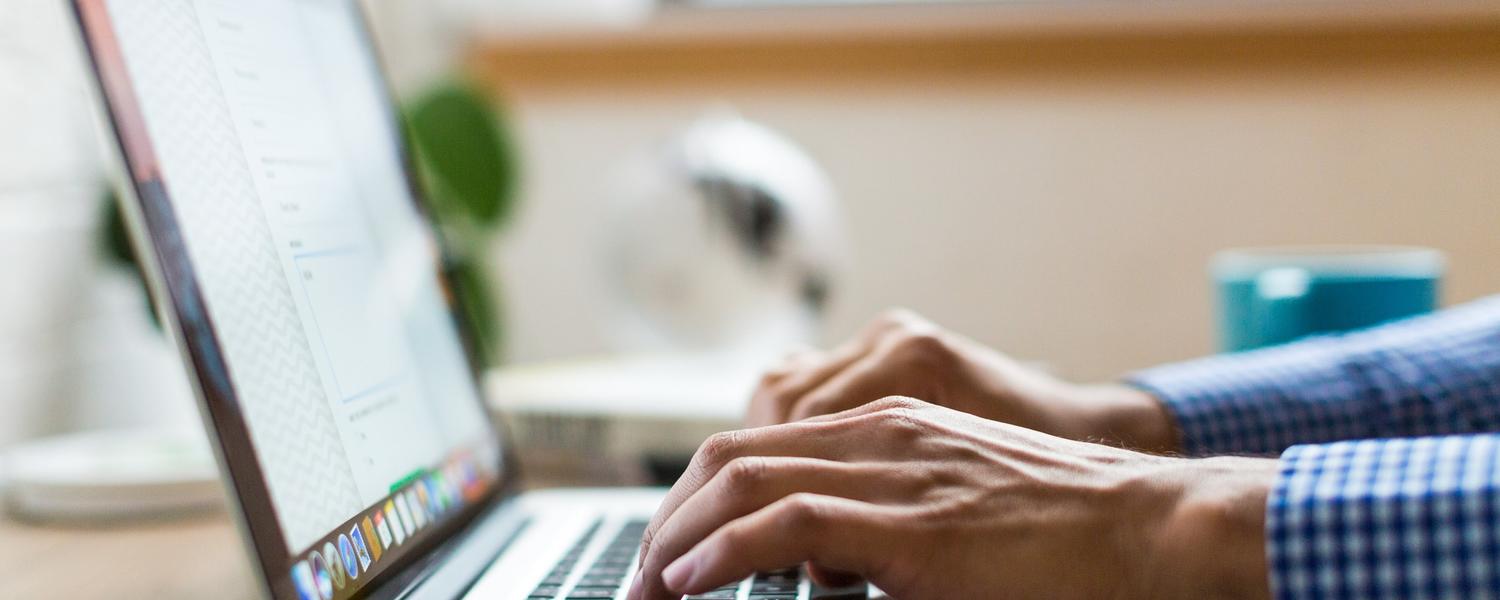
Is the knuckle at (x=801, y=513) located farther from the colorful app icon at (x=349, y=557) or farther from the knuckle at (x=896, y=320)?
the knuckle at (x=896, y=320)

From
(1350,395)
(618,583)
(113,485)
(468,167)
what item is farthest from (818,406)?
(468,167)

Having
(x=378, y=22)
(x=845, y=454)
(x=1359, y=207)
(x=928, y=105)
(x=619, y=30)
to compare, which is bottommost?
(x=1359, y=207)

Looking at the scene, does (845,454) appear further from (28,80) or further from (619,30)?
(619,30)

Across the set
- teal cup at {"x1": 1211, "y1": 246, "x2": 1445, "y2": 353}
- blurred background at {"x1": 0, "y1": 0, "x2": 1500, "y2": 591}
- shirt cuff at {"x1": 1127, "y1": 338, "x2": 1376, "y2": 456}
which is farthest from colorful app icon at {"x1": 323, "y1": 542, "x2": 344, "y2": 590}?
blurred background at {"x1": 0, "y1": 0, "x2": 1500, "y2": 591}

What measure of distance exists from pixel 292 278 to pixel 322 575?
0.11m

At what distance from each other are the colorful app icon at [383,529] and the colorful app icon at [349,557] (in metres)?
0.03

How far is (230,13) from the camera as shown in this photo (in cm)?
44

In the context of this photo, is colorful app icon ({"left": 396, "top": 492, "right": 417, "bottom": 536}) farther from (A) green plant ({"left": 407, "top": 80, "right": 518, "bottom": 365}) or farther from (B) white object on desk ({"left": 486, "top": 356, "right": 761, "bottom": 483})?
(A) green plant ({"left": 407, "top": 80, "right": 518, "bottom": 365})

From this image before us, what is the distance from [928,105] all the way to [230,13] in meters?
1.11

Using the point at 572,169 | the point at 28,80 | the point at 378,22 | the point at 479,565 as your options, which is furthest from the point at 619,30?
the point at 479,565

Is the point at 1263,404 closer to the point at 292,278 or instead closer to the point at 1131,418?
the point at 1131,418

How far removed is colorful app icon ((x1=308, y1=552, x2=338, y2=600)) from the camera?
1.22 feet

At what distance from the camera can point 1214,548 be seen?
350 mm

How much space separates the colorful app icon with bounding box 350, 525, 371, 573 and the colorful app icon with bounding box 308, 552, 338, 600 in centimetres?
3
